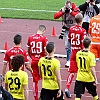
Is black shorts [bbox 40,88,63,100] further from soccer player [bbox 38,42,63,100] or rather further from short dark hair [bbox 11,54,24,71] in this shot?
short dark hair [bbox 11,54,24,71]

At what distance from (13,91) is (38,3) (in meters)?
21.5

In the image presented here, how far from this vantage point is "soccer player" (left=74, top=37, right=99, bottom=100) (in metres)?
11.4

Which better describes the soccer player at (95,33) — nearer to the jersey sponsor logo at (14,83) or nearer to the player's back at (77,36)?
the player's back at (77,36)

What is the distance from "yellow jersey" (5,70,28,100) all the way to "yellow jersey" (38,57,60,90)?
0.92 metres

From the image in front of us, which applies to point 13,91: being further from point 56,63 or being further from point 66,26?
point 66,26

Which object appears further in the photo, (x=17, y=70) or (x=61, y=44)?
(x=61, y=44)

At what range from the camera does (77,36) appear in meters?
13.2

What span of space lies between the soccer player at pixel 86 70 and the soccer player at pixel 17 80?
204 centimetres

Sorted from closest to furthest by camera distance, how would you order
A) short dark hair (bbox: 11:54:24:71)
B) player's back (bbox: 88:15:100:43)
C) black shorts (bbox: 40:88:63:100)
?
short dark hair (bbox: 11:54:24:71)
black shorts (bbox: 40:88:63:100)
player's back (bbox: 88:15:100:43)

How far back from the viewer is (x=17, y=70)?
32.3 feet

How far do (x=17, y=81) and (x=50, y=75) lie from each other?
110cm

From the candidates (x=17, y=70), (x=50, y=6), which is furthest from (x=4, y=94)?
(x=50, y=6)

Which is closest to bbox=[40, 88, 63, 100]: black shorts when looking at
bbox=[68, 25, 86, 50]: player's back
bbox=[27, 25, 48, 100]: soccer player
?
bbox=[27, 25, 48, 100]: soccer player

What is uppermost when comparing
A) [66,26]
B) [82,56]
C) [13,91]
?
[66,26]
